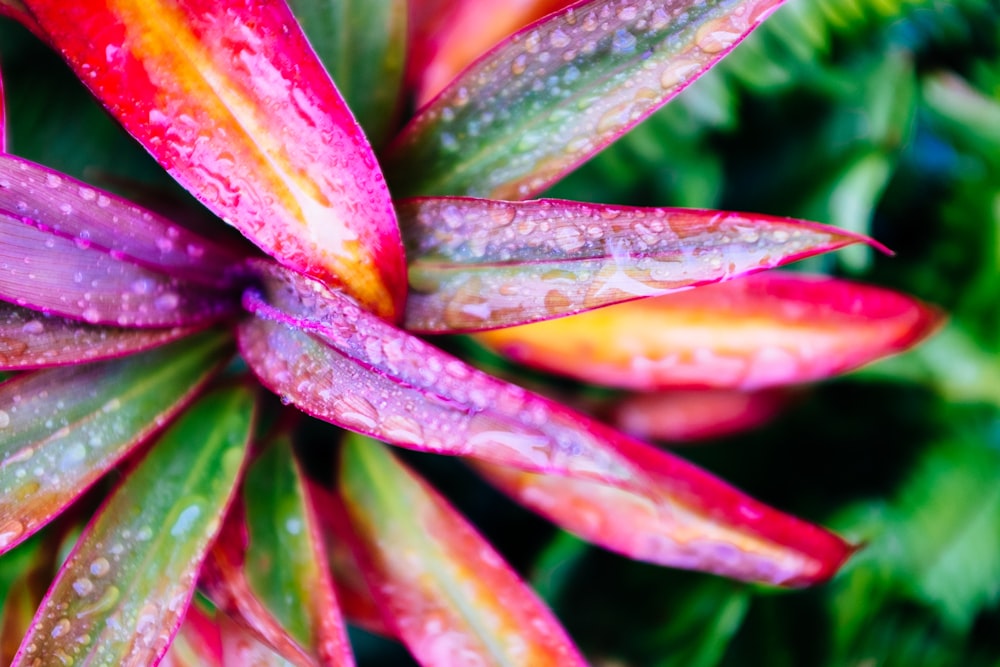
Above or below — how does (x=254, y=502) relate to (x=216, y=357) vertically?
below

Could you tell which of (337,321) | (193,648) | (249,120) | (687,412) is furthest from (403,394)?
(687,412)

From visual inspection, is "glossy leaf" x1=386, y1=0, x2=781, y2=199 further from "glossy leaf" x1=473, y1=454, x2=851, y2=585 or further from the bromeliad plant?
"glossy leaf" x1=473, y1=454, x2=851, y2=585

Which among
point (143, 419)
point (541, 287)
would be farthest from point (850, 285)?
point (143, 419)

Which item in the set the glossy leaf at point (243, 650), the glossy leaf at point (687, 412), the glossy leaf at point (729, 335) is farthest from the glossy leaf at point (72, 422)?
the glossy leaf at point (687, 412)

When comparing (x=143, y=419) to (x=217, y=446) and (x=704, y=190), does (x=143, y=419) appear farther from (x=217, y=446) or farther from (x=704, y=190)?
(x=704, y=190)

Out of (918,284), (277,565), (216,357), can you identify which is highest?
(216,357)

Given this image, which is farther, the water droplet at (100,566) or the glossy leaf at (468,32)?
the glossy leaf at (468,32)

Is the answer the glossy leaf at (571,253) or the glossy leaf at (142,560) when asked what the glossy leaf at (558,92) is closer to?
the glossy leaf at (571,253)
